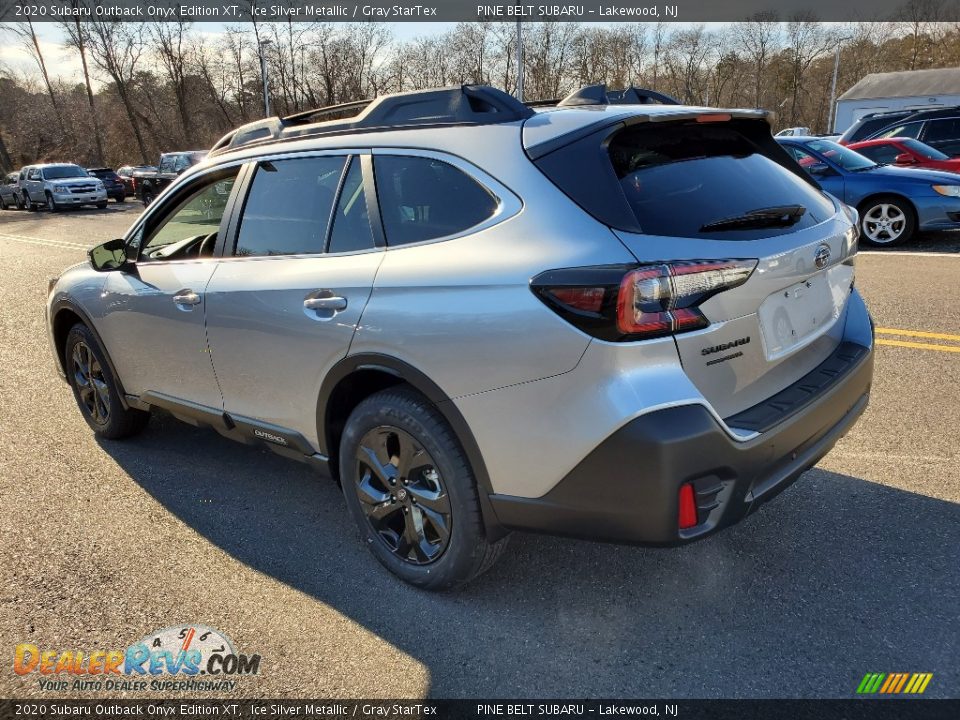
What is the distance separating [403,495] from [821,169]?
32.7 ft

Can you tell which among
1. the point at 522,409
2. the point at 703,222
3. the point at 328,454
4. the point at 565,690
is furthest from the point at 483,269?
the point at 565,690

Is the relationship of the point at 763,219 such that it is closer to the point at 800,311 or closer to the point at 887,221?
the point at 800,311

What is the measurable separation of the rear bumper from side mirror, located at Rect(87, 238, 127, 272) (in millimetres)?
2714

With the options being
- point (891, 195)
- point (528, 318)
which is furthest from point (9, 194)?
point (528, 318)

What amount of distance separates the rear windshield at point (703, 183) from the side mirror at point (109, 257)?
2.89 meters

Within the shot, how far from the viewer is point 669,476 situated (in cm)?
218

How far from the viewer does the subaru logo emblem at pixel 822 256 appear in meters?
2.64

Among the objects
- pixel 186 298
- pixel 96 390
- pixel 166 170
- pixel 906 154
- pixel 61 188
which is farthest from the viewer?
pixel 166 170

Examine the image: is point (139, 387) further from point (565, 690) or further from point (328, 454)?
point (565, 690)

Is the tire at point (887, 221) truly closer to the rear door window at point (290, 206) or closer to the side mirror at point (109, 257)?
the rear door window at point (290, 206)

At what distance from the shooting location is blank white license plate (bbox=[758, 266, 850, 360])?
248 cm

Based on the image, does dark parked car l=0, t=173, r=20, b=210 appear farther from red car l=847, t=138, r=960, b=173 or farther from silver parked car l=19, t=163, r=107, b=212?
red car l=847, t=138, r=960, b=173

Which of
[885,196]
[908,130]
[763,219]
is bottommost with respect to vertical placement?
[885,196]

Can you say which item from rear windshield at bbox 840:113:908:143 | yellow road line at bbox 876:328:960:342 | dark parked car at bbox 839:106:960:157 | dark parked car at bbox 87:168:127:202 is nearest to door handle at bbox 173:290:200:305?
yellow road line at bbox 876:328:960:342
